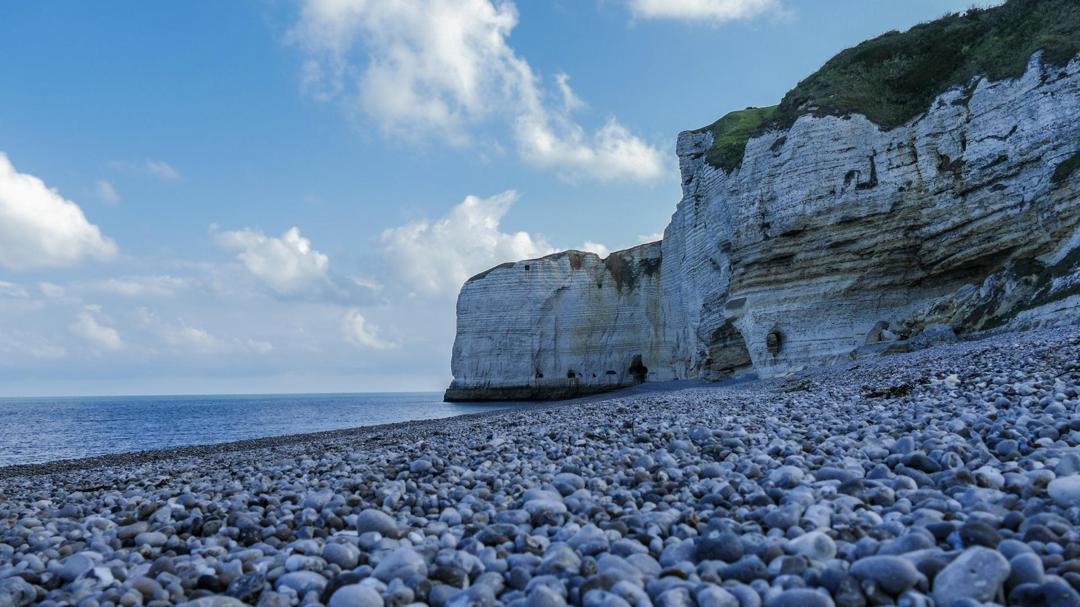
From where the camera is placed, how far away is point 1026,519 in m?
2.62

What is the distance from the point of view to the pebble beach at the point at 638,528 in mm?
2219

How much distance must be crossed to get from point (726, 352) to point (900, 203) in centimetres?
1348

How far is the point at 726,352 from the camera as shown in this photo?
34.7 m

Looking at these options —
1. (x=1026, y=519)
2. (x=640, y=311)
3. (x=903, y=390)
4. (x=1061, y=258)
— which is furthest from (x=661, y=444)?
(x=640, y=311)

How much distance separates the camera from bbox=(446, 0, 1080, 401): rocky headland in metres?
19.0

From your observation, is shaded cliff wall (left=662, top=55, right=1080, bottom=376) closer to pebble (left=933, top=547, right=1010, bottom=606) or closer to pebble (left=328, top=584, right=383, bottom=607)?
pebble (left=933, top=547, right=1010, bottom=606)

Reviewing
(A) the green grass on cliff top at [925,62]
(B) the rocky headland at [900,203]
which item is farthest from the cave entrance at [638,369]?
(A) the green grass on cliff top at [925,62]

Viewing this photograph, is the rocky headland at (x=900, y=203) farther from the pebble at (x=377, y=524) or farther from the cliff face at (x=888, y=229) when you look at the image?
the pebble at (x=377, y=524)

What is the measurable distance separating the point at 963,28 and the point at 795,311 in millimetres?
13866

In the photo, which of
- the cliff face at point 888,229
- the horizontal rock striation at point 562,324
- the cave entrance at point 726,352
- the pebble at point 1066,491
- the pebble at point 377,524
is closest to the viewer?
the pebble at point 1066,491

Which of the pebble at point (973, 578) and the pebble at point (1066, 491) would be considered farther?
the pebble at point (1066, 491)

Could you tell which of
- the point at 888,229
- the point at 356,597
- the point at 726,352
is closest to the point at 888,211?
the point at 888,229

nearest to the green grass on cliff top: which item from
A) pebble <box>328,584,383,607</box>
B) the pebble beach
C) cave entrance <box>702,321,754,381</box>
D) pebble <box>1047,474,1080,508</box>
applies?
cave entrance <box>702,321,754,381</box>

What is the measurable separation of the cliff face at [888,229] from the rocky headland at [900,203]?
5 centimetres
